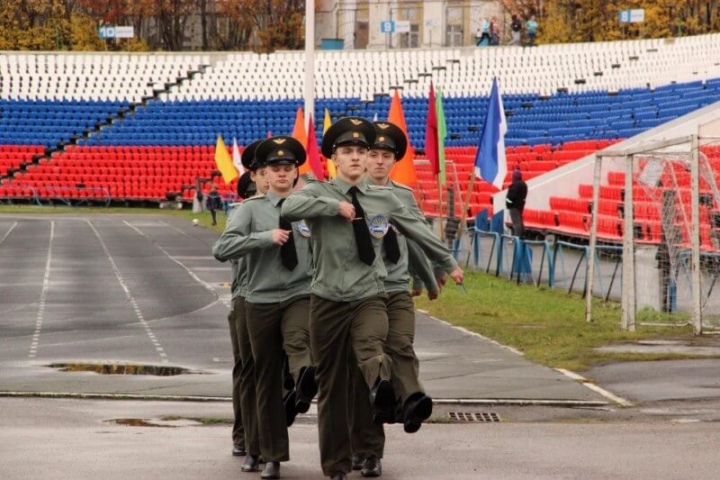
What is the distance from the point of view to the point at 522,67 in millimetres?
70500

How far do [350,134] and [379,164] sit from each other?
129 cm

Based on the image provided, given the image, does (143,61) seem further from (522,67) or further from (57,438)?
(57,438)

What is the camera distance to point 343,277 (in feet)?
29.9

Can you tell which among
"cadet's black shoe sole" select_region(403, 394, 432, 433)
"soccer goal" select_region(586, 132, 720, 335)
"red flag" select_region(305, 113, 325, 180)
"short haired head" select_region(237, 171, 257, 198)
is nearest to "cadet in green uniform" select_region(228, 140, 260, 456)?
"short haired head" select_region(237, 171, 257, 198)

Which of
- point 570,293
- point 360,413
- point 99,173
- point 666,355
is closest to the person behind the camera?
point 360,413

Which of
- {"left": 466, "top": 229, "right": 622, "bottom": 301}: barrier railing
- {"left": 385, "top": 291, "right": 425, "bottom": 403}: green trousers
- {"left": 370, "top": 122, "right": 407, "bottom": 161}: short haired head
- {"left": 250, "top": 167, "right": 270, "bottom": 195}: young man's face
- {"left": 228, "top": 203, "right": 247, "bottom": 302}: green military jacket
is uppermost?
{"left": 370, "top": 122, "right": 407, "bottom": 161}: short haired head

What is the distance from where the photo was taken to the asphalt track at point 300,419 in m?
9.81

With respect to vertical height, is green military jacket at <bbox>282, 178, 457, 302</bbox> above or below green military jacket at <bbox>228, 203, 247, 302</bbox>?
above

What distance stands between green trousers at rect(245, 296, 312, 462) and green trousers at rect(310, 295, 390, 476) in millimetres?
396

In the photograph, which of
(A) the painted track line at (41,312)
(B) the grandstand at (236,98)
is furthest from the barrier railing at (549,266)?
(B) the grandstand at (236,98)

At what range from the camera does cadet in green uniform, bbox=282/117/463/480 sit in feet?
29.8

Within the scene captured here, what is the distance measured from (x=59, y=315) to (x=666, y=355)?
893 cm

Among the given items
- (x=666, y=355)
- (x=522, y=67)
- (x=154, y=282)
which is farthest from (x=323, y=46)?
(x=666, y=355)

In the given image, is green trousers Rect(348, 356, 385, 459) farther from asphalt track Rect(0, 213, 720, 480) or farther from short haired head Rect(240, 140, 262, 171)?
short haired head Rect(240, 140, 262, 171)
